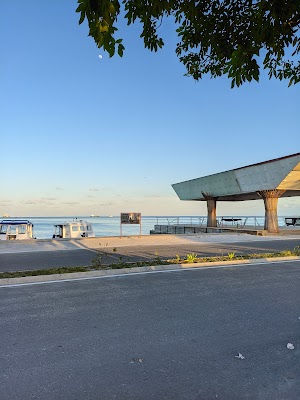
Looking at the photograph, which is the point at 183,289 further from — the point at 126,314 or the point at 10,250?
the point at 10,250

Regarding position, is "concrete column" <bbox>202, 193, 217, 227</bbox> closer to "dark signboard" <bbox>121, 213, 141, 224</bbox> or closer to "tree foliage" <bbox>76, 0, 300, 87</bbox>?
"dark signboard" <bbox>121, 213, 141, 224</bbox>

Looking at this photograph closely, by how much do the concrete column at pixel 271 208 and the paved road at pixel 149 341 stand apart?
2068 cm

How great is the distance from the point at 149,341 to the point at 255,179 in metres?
25.0

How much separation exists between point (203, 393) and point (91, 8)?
145 inches

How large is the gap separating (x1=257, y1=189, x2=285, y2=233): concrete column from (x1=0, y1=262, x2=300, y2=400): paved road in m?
20.7

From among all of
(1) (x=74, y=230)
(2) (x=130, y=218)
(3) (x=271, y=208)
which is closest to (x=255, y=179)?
(3) (x=271, y=208)

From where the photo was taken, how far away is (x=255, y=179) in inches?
1093

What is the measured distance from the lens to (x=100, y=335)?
16.0 feet

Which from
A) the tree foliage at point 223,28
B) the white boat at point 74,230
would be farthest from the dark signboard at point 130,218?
the tree foliage at point 223,28

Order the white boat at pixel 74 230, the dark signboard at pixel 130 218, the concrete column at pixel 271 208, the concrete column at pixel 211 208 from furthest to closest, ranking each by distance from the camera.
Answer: the concrete column at pixel 211 208 → the white boat at pixel 74 230 → the concrete column at pixel 271 208 → the dark signboard at pixel 130 218

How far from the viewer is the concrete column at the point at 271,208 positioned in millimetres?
27562

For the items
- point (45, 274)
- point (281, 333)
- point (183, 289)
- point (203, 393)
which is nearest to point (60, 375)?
point (203, 393)

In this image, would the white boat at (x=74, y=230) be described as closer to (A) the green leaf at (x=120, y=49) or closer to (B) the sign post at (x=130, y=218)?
(B) the sign post at (x=130, y=218)

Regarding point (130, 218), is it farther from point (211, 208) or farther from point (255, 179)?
point (211, 208)
